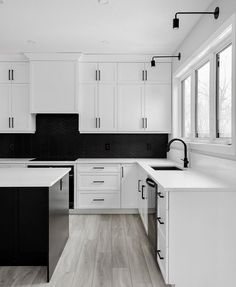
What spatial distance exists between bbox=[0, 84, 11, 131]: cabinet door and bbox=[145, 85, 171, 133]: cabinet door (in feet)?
7.48

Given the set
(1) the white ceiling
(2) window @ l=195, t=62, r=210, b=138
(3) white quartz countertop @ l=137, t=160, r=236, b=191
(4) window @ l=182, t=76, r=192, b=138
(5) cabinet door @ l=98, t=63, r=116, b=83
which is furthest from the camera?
(5) cabinet door @ l=98, t=63, r=116, b=83

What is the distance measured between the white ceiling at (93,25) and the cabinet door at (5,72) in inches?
10.5

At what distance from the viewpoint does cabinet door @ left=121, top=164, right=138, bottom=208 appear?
15.1ft

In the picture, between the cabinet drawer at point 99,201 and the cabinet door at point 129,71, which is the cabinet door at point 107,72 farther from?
the cabinet drawer at point 99,201

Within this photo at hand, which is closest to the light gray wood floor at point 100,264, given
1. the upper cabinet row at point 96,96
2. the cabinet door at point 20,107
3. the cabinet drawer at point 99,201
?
the cabinet drawer at point 99,201

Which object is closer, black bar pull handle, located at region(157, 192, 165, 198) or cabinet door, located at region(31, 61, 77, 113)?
black bar pull handle, located at region(157, 192, 165, 198)

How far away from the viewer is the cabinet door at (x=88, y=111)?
482cm

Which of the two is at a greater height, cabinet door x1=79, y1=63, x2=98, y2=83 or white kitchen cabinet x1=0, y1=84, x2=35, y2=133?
cabinet door x1=79, y1=63, x2=98, y2=83

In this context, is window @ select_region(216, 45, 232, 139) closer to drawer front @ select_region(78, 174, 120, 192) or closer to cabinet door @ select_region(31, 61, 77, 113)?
drawer front @ select_region(78, 174, 120, 192)

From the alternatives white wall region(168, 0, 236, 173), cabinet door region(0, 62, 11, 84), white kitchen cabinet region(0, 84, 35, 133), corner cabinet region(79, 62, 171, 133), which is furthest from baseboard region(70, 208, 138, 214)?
cabinet door region(0, 62, 11, 84)

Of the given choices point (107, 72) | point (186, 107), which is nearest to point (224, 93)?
point (186, 107)

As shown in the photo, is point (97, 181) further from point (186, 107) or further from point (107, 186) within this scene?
point (186, 107)

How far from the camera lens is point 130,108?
4.85m

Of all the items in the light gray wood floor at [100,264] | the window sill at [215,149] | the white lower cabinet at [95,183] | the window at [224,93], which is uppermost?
the window at [224,93]
